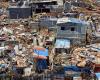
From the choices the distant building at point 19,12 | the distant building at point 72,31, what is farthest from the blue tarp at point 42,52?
the distant building at point 19,12

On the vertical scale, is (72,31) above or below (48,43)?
above

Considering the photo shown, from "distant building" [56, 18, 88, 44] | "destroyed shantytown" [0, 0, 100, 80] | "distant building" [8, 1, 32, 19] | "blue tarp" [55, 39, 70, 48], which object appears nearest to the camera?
"destroyed shantytown" [0, 0, 100, 80]

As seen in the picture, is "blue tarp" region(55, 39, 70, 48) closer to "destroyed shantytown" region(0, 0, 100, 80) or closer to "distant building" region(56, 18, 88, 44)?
"destroyed shantytown" region(0, 0, 100, 80)

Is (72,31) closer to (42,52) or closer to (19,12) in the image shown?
(42,52)

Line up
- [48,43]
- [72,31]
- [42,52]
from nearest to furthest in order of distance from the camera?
1. [42,52]
2. [48,43]
3. [72,31]

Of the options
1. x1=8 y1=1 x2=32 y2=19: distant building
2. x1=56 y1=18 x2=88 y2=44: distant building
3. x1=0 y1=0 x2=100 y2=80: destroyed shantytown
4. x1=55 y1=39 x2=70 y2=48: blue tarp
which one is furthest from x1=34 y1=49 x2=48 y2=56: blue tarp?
x1=8 y1=1 x2=32 y2=19: distant building

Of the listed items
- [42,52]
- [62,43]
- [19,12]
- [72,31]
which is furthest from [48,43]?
[19,12]

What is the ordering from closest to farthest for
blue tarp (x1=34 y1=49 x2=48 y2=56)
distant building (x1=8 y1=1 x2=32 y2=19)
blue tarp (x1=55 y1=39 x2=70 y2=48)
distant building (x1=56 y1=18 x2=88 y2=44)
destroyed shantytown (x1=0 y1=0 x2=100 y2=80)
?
destroyed shantytown (x1=0 y1=0 x2=100 y2=80), blue tarp (x1=34 y1=49 x2=48 y2=56), blue tarp (x1=55 y1=39 x2=70 y2=48), distant building (x1=56 y1=18 x2=88 y2=44), distant building (x1=8 y1=1 x2=32 y2=19)

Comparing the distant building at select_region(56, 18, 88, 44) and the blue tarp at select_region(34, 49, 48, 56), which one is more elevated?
the distant building at select_region(56, 18, 88, 44)

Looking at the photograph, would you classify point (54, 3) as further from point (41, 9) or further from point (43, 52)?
point (43, 52)

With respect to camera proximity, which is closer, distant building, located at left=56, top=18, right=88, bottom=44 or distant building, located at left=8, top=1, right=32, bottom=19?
distant building, located at left=56, top=18, right=88, bottom=44
